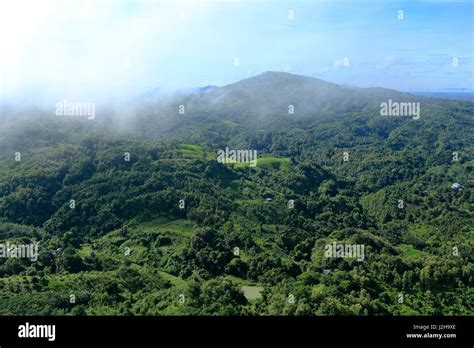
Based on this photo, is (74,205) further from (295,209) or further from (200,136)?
(200,136)

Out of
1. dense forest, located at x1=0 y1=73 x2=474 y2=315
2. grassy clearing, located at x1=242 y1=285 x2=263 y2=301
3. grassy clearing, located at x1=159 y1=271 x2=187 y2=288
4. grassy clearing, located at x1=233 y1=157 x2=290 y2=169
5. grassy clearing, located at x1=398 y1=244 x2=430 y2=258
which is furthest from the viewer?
grassy clearing, located at x1=233 y1=157 x2=290 y2=169

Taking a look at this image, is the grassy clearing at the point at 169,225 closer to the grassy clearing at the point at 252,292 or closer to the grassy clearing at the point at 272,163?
the grassy clearing at the point at 252,292

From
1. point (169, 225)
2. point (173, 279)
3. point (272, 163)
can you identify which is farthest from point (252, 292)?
point (272, 163)

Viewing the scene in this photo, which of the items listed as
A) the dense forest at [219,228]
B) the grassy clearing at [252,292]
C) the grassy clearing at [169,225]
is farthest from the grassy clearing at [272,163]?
the grassy clearing at [252,292]

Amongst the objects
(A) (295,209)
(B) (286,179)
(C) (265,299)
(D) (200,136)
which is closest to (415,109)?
(D) (200,136)

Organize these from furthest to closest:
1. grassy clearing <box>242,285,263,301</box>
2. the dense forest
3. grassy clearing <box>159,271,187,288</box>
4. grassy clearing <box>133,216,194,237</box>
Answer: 1. grassy clearing <box>133,216,194,237</box>
2. grassy clearing <box>159,271,187,288</box>
3. grassy clearing <box>242,285,263,301</box>
4. the dense forest

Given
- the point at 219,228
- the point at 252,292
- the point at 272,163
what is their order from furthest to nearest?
the point at 272,163 < the point at 219,228 < the point at 252,292

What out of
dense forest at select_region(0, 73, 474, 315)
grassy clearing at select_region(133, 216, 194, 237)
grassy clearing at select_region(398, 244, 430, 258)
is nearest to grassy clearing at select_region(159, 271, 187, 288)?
dense forest at select_region(0, 73, 474, 315)

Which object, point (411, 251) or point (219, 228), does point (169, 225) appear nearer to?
point (219, 228)

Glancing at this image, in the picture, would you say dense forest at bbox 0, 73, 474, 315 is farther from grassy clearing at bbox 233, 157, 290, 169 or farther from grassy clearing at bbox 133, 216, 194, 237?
grassy clearing at bbox 233, 157, 290, 169

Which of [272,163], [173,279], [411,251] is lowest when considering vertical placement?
[411,251]

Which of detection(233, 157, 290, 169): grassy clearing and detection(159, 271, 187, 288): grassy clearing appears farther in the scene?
detection(233, 157, 290, 169): grassy clearing
